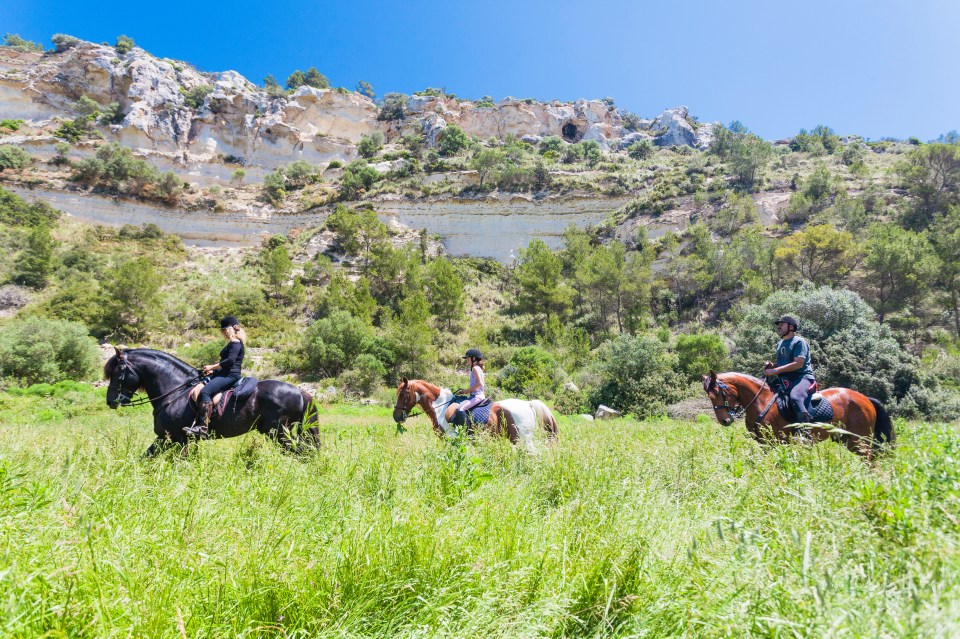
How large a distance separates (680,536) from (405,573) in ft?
5.54

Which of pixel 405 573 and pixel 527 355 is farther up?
pixel 405 573

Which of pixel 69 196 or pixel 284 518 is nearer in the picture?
pixel 284 518

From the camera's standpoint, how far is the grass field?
139 cm

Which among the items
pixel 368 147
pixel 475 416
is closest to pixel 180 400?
pixel 475 416

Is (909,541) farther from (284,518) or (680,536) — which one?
(284,518)

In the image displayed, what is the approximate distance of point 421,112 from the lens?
81.2m

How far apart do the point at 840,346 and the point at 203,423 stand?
826 inches

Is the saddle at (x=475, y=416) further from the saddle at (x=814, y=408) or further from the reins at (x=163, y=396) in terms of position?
the saddle at (x=814, y=408)

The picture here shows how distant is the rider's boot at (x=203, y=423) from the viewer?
18.1ft

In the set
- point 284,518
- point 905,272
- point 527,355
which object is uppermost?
point 905,272

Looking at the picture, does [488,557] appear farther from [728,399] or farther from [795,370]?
[795,370]

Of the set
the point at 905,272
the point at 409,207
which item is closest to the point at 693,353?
the point at 905,272

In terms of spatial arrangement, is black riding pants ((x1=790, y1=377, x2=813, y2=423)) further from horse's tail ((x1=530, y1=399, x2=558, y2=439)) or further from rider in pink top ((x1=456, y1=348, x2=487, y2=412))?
rider in pink top ((x1=456, y1=348, x2=487, y2=412))

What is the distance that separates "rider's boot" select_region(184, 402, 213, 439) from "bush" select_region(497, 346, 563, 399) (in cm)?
1568
